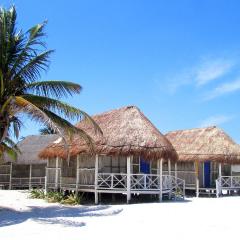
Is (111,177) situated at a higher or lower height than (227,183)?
higher

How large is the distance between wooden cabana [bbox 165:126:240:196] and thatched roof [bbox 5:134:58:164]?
9764 millimetres

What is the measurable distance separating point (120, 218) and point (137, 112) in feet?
28.1

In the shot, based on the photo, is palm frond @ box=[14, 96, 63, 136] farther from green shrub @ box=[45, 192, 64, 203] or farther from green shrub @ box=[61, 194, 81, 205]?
green shrub @ box=[45, 192, 64, 203]

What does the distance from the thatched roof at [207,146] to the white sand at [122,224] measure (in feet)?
29.9

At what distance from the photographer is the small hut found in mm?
31906

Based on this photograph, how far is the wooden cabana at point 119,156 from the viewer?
19344 millimetres

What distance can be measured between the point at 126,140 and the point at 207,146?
845cm

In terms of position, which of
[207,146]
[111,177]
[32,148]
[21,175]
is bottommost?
[111,177]

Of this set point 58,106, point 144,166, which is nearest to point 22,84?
point 58,106

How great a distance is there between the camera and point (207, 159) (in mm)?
25453

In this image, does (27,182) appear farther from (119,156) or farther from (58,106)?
(58,106)

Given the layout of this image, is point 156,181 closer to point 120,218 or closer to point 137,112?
point 137,112

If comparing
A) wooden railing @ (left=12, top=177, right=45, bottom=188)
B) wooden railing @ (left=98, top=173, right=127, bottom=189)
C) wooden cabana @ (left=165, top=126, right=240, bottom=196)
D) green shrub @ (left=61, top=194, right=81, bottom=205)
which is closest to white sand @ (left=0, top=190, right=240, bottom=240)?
green shrub @ (left=61, top=194, right=81, bottom=205)

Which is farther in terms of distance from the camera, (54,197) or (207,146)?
(207,146)
